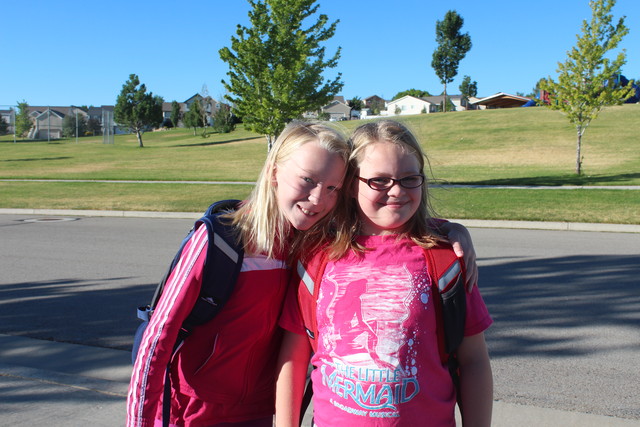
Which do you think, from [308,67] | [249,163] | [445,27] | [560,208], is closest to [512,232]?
[560,208]

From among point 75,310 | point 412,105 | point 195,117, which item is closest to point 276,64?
point 75,310

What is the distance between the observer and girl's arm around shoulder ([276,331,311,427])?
5.92 feet

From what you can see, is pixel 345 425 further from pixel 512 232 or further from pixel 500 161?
pixel 500 161

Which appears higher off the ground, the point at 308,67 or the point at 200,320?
the point at 308,67

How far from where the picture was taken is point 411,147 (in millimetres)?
1765

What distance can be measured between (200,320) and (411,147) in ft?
2.66

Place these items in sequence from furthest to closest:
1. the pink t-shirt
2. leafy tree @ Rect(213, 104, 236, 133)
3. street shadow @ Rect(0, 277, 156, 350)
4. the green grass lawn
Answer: leafy tree @ Rect(213, 104, 236, 133)
the green grass lawn
street shadow @ Rect(0, 277, 156, 350)
the pink t-shirt

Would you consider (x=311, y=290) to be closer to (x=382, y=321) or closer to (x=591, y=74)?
(x=382, y=321)

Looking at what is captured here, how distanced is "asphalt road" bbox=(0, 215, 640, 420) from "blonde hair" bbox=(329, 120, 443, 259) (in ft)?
7.33

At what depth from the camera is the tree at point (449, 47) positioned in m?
77.7

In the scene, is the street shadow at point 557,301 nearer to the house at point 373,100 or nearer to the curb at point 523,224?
the curb at point 523,224

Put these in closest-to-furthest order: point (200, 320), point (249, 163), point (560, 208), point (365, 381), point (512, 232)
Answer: point (365, 381) → point (200, 320) → point (512, 232) → point (560, 208) → point (249, 163)

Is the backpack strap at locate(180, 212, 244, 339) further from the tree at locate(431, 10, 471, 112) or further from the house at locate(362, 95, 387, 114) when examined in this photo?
the house at locate(362, 95, 387, 114)

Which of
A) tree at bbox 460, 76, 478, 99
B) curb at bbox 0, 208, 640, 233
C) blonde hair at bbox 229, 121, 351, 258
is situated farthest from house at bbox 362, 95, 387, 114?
blonde hair at bbox 229, 121, 351, 258
